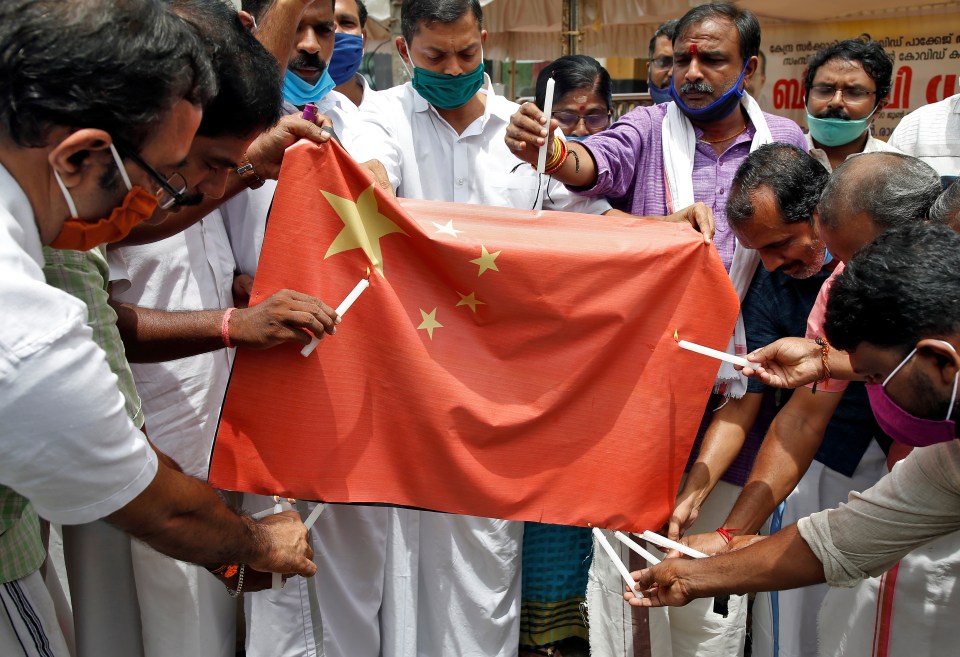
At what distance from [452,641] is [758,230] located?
195 cm

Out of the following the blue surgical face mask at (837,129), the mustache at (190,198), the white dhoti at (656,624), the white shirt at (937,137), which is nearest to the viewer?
the mustache at (190,198)

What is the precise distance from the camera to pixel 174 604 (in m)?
3.10

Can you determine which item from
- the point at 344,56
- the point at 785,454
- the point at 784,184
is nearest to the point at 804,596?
the point at 785,454

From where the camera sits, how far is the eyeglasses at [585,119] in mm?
5086

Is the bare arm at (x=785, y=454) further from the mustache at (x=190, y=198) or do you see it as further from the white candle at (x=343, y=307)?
the mustache at (x=190, y=198)

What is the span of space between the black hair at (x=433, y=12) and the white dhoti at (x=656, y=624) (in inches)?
82.8

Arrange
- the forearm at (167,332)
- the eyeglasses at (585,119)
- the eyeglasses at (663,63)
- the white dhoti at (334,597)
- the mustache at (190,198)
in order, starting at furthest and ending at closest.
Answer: the eyeglasses at (663,63)
the eyeglasses at (585,119)
the white dhoti at (334,597)
the forearm at (167,332)
the mustache at (190,198)

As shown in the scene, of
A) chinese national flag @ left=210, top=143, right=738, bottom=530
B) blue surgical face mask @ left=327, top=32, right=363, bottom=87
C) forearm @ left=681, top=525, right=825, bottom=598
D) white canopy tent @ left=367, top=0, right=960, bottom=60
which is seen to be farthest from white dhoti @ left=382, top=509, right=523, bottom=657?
white canopy tent @ left=367, top=0, right=960, bottom=60

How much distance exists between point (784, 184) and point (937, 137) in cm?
228

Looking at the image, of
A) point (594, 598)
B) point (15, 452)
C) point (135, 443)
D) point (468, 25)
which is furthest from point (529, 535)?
point (15, 452)

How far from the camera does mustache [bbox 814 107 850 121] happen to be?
4547 millimetres

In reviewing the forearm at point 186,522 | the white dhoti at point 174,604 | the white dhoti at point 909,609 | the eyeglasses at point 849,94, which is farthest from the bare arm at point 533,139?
the eyeglasses at point 849,94

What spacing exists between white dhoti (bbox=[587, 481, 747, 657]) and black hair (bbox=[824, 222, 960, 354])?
1460mm

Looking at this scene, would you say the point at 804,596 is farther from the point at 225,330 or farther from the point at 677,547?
the point at 225,330
